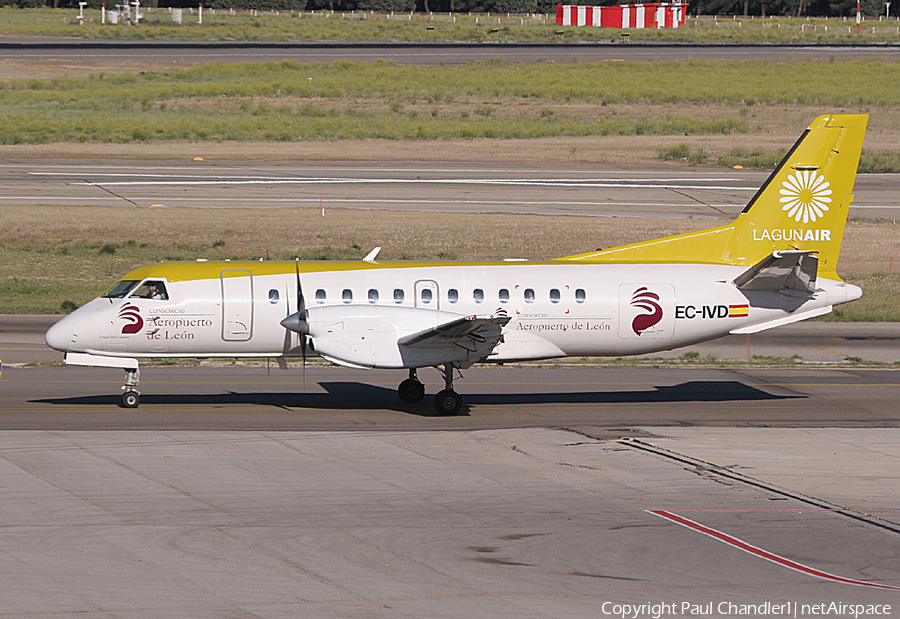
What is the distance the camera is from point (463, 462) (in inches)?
793

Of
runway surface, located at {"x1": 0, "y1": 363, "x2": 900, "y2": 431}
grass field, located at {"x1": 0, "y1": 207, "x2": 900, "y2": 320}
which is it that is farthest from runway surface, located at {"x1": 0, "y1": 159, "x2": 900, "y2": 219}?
runway surface, located at {"x1": 0, "y1": 363, "x2": 900, "y2": 431}

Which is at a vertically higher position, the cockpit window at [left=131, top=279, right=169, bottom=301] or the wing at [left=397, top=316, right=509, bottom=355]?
the cockpit window at [left=131, top=279, right=169, bottom=301]

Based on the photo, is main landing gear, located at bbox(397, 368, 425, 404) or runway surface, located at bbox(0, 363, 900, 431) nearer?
runway surface, located at bbox(0, 363, 900, 431)

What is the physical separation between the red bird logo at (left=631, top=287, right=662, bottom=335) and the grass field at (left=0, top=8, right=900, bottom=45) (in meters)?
106

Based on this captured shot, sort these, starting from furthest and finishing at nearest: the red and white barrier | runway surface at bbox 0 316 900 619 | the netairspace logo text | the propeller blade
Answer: the red and white barrier
the propeller blade
runway surface at bbox 0 316 900 619
the netairspace logo text

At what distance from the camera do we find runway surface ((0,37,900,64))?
106 m

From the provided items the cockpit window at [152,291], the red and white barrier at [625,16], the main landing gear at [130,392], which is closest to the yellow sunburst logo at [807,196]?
the cockpit window at [152,291]

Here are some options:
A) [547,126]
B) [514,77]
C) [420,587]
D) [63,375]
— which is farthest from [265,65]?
[420,587]

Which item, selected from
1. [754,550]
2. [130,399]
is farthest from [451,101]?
[754,550]

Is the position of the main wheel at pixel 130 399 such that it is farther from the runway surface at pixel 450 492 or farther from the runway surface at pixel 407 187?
the runway surface at pixel 407 187

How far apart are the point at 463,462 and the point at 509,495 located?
2.30 meters

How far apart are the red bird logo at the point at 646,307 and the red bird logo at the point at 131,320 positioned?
11.2m

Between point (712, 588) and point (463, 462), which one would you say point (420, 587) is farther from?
point (463, 462)

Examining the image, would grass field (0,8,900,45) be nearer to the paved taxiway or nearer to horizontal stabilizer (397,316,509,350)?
the paved taxiway
